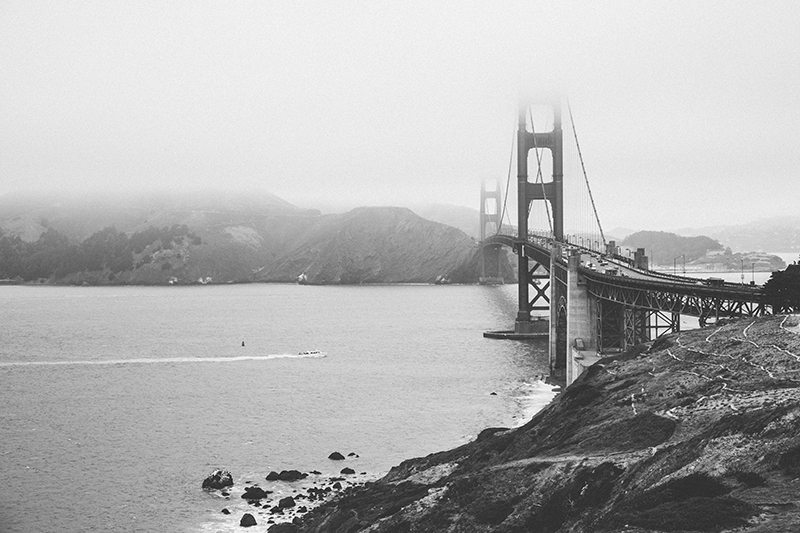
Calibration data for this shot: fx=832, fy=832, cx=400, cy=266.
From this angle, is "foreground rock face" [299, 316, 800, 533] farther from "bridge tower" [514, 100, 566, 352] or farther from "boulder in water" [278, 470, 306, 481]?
"bridge tower" [514, 100, 566, 352]

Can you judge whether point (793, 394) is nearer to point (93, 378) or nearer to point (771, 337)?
point (771, 337)

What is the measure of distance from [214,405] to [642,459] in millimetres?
38006

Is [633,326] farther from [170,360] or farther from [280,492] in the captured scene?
[170,360]

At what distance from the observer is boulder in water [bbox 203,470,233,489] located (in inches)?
1406

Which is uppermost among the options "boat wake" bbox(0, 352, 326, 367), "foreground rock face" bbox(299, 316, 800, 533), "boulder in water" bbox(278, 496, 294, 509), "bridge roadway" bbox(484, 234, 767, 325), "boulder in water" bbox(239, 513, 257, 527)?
"bridge roadway" bbox(484, 234, 767, 325)

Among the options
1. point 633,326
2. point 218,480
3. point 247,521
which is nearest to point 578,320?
point 633,326

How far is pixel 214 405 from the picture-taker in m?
54.5

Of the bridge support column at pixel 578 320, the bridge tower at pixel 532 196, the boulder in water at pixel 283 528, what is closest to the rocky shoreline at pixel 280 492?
the boulder in water at pixel 283 528

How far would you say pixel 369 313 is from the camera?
131 meters

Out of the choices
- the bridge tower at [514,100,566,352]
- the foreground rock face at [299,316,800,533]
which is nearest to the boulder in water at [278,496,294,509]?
the foreground rock face at [299,316,800,533]

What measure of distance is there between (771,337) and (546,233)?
72735 mm

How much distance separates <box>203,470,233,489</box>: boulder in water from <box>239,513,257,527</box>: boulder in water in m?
5.25

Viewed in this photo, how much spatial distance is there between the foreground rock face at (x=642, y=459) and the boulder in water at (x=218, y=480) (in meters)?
6.23

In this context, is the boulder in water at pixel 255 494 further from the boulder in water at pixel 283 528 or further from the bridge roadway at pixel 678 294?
the bridge roadway at pixel 678 294
